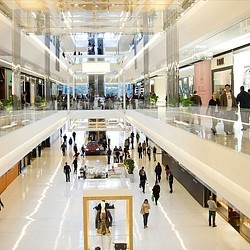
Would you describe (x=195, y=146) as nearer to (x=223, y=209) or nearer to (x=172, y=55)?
(x=223, y=209)

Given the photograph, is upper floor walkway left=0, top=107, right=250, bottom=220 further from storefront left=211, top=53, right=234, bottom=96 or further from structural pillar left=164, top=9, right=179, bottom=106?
storefront left=211, top=53, right=234, bottom=96

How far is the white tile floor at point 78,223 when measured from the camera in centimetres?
1235

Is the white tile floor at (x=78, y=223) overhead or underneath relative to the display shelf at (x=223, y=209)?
underneath

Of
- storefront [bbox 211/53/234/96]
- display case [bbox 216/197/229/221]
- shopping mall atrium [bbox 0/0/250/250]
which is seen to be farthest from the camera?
storefront [bbox 211/53/234/96]

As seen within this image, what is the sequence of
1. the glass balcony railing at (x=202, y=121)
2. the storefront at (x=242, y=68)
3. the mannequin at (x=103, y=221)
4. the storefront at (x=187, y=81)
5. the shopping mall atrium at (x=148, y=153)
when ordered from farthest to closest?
the storefront at (x=187, y=81) → the storefront at (x=242, y=68) → the mannequin at (x=103, y=221) → the shopping mall atrium at (x=148, y=153) → the glass balcony railing at (x=202, y=121)

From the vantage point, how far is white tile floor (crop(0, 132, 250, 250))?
12.4 m

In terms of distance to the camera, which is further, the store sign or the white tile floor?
the store sign

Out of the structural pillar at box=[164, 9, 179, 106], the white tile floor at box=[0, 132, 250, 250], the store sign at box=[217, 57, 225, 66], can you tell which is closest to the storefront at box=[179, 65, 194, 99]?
the store sign at box=[217, 57, 225, 66]

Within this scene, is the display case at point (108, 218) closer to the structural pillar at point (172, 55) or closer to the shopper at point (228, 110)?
the shopper at point (228, 110)

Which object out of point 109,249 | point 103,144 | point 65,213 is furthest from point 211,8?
point 103,144

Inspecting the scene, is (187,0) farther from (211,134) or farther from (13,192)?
(13,192)

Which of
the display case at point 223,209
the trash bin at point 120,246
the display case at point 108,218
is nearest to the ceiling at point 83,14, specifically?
the display case at point 108,218

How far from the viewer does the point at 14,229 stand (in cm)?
1377

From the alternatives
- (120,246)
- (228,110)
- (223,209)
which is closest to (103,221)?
(120,246)
